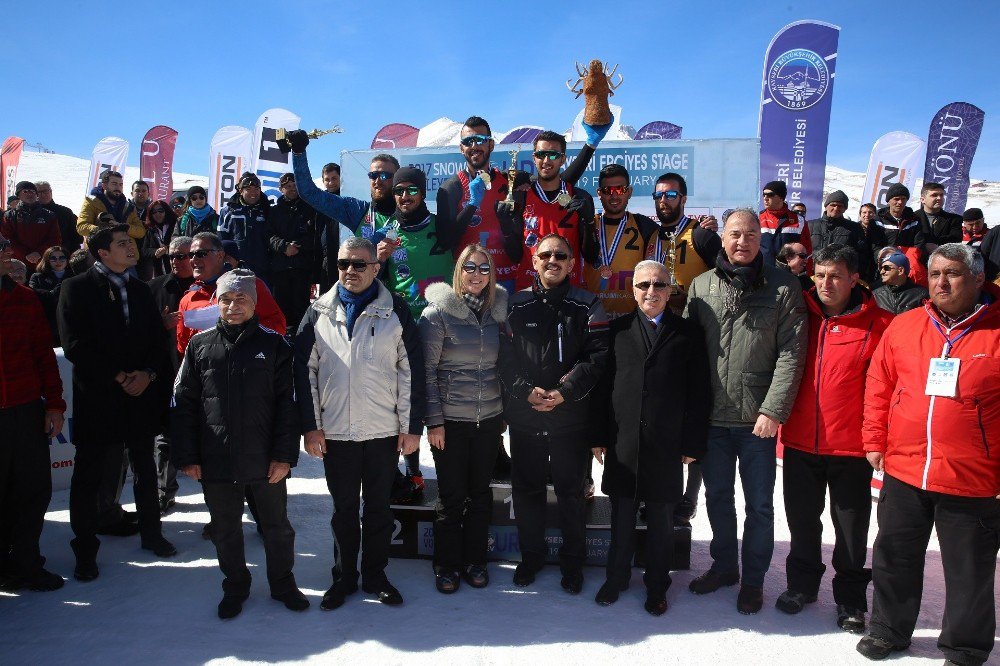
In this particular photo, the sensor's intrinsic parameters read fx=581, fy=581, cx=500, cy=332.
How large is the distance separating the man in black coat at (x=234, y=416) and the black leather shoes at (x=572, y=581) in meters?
1.66

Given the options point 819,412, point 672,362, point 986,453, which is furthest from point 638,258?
point 986,453

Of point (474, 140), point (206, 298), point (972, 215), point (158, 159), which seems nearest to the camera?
point (206, 298)

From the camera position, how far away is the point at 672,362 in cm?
348

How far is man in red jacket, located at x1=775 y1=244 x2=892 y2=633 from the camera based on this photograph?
331 cm

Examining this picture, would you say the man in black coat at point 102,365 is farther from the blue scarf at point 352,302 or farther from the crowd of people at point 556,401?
the blue scarf at point 352,302

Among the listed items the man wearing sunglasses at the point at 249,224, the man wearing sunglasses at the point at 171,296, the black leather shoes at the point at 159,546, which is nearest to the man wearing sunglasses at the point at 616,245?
the man wearing sunglasses at the point at 171,296

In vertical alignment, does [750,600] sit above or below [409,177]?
below

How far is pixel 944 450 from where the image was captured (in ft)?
9.39

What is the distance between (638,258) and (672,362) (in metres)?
1.10


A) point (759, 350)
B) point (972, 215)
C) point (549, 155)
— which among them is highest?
point (972, 215)

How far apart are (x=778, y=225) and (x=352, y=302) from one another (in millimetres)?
4737

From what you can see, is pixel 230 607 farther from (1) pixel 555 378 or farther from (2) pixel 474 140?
(2) pixel 474 140

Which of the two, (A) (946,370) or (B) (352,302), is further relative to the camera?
(B) (352,302)

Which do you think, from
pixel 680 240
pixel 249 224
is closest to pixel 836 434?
pixel 680 240
